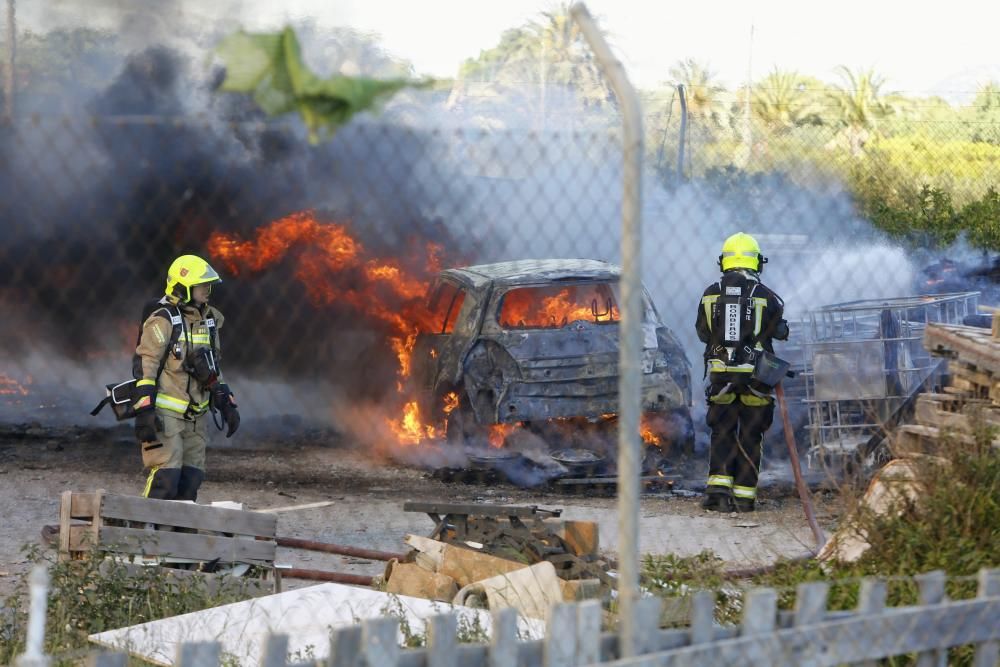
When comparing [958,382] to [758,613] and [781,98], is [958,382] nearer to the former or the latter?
[758,613]

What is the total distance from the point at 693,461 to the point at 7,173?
361 inches

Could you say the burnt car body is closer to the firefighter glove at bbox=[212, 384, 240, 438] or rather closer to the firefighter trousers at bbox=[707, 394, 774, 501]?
the firefighter trousers at bbox=[707, 394, 774, 501]

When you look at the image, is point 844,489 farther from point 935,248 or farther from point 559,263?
point 935,248

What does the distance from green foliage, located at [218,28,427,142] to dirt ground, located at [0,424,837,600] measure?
4.86 meters

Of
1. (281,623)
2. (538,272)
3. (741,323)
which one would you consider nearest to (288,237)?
(538,272)

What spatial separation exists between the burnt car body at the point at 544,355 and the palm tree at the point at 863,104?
1374 cm

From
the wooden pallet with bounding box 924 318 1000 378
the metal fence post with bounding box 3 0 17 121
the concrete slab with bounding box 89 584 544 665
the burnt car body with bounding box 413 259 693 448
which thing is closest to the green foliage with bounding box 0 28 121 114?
the metal fence post with bounding box 3 0 17 121

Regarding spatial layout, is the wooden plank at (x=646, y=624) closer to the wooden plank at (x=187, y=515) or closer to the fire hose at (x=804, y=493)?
the wooden plank at (x=187, y=515)

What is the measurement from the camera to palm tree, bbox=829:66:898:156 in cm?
2314

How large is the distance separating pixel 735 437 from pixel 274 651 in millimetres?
6928

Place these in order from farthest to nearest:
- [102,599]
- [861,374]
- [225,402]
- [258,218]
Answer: [258,218], [861,374], [225,402], [102,599]

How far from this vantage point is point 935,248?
16.8 metres

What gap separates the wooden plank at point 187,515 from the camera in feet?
19.2

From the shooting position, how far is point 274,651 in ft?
9.38
